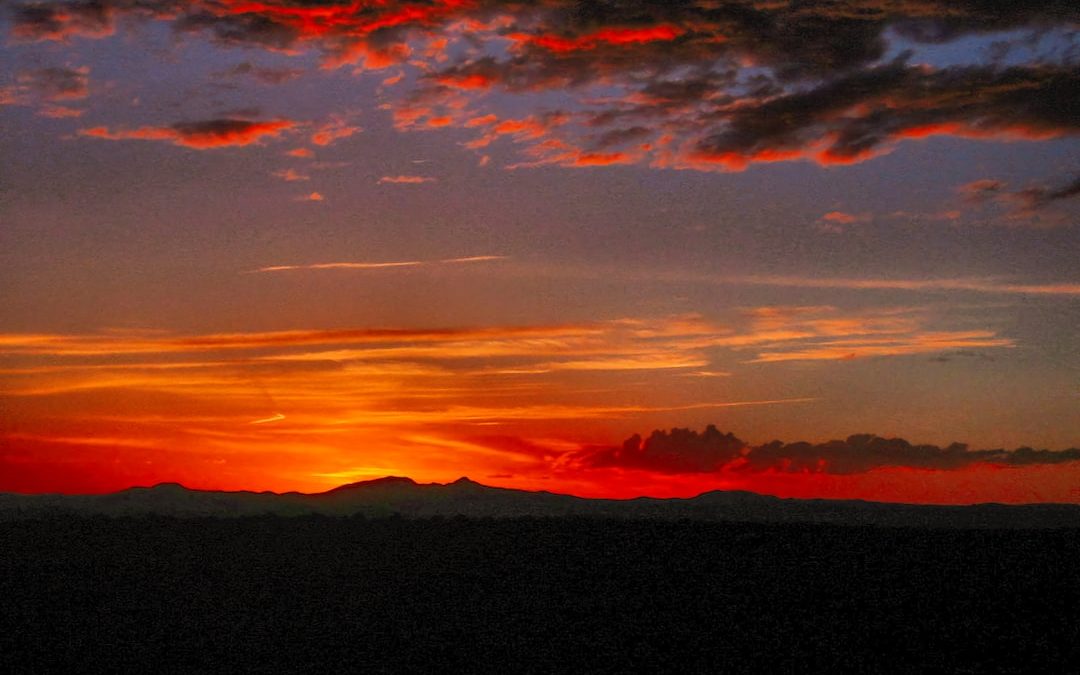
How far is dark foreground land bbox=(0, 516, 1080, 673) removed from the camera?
3412 centimetres

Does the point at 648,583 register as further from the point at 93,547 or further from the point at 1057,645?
the point at 93,547

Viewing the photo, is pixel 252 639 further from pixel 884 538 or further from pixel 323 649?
pixel 884 538

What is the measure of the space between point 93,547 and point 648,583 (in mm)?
38609

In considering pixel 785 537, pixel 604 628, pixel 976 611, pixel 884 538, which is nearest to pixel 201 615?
pixel 604 628

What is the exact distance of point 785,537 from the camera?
7456 centimetres

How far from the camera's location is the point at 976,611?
4397 centimetres

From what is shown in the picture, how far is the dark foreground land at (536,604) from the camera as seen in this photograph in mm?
34125

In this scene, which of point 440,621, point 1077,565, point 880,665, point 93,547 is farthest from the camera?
point 93,547

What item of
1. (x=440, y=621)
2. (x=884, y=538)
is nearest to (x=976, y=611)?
(x=440, y=621)

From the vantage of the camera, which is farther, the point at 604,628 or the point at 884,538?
the point at 884,538

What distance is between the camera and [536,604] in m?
43.8

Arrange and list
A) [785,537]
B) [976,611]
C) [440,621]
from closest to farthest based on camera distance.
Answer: [440,621] < [976,611] < [785,537]

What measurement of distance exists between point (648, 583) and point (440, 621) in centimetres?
1353

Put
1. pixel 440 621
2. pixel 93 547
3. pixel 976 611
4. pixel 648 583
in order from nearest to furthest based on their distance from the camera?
pixel 440 621, pixel 976 611, pixel 648 583, pixel 93 547
